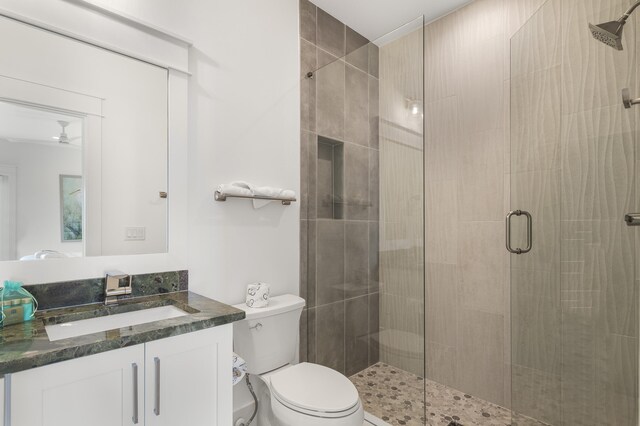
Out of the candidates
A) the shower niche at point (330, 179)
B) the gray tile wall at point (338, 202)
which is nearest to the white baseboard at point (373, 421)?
the gray tile wall at point (338, 202)

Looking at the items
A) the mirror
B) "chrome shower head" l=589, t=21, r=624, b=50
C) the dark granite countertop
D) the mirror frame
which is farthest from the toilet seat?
"chrome shower head" l=589, t=21, r=624, b=50

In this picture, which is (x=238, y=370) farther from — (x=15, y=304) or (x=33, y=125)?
(x=33, y=125)

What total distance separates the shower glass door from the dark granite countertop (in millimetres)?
1478

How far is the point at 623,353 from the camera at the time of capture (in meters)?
1.33

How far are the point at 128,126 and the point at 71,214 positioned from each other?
0.46m

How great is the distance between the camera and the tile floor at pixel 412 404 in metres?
1.85

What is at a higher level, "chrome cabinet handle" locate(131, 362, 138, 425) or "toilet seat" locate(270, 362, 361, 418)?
"chrome cabinet handle" locate(131, 362, 138, 425)

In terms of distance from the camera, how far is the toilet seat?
1.41 meters

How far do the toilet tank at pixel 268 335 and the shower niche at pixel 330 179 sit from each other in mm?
593

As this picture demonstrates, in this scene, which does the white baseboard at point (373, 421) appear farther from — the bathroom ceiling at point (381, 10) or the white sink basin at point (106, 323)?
the bathroom ceiling at point (381, 10)

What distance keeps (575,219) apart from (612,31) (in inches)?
29.9

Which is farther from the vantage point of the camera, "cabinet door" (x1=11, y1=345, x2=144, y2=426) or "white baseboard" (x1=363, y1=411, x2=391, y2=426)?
"white baseboard" (x1=363, y1=411, x2=391, y2=426)

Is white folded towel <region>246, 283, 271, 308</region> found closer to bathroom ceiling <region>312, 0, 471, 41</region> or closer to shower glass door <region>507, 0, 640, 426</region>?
shower glass door <region>507, 0, 640, 426</region>

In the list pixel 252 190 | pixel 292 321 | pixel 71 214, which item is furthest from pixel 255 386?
pixel 71 214
